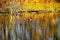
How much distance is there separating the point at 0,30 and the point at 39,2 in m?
0.48

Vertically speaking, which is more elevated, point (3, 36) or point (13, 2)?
point (13, 2)

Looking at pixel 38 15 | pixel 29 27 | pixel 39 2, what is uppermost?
pixel 39 2

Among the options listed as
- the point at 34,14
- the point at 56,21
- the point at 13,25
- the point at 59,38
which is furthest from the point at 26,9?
the point at 59,38

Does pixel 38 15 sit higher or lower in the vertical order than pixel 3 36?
higher

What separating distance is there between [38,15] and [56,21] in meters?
0.19

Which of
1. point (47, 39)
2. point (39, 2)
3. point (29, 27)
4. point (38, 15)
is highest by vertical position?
point (39, 2)

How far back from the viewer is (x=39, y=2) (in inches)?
53.0

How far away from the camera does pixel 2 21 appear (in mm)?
1361

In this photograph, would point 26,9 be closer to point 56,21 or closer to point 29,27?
point 29,27

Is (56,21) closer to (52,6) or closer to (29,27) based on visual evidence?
(52,6)

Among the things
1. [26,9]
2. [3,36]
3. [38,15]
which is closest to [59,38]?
[38,15]

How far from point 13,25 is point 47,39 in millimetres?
365

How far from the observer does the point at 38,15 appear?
1.35 metres

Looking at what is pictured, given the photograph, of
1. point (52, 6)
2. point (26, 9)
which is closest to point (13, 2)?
point (26, 9)
